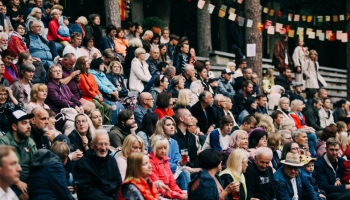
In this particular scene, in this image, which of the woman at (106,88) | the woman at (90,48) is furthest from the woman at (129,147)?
the woman at (90,48)

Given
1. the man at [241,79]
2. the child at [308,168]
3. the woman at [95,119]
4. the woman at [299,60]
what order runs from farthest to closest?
the woman at [299,60]
the man at [241,79]
the child at [308,168]
the woman at [95,119]

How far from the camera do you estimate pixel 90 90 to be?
1609 centimetres

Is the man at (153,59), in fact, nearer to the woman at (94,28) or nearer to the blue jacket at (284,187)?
the woman at (94,28)

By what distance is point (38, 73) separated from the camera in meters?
16.0

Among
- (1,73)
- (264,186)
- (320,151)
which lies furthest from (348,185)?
(1,73)

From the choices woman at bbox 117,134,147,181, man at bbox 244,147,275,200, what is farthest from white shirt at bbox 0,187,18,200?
man at bbox 244,147,275,200

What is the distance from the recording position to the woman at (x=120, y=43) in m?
20.9

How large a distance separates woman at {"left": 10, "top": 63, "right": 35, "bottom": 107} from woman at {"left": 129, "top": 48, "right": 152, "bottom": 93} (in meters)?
4.15

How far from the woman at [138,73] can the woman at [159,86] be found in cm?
113

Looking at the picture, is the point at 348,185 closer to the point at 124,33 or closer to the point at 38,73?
the point at 38,73

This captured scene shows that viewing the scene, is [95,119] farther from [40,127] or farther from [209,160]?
[209,160]

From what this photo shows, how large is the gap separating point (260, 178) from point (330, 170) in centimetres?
311

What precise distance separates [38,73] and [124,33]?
6554 millimetres

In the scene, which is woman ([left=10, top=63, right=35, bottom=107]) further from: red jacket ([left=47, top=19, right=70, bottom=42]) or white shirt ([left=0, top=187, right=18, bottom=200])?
white shirt ([left=0, top=187, right=18, bottom=200])
